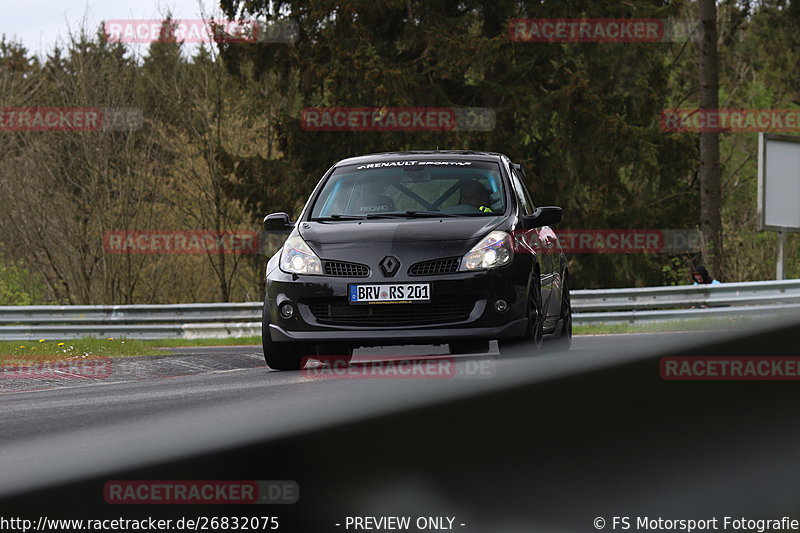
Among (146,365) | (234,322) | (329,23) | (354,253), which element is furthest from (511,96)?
(354,253)

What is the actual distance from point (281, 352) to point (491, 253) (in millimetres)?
1852

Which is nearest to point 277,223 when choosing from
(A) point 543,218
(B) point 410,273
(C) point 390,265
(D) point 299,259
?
(D) point 299,259

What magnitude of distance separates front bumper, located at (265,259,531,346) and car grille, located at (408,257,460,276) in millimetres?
38

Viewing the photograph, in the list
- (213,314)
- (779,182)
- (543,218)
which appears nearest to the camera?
(543,218)

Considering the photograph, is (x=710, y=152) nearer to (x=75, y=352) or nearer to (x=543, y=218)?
(x=75, y=352)

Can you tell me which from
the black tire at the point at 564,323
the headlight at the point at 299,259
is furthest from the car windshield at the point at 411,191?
the black tire at the point at 564,323

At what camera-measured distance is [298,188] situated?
2962cm

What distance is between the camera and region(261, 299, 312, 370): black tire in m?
9.03

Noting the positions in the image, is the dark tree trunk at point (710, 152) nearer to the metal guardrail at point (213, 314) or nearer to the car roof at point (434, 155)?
the metal guardrail at point (213, 314)

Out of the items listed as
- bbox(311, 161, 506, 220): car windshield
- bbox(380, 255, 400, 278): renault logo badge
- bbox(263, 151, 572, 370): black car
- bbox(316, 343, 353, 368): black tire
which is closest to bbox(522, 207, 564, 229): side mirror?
bbox(263, 151, 572, 370): black car

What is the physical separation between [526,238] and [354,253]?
4.89 feet

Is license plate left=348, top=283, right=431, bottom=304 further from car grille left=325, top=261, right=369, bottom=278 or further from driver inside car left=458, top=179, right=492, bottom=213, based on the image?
driver inside car left=458, top=179, right=492, bottom=213

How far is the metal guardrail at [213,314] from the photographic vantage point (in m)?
19.3

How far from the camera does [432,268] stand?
8398 millimetres
